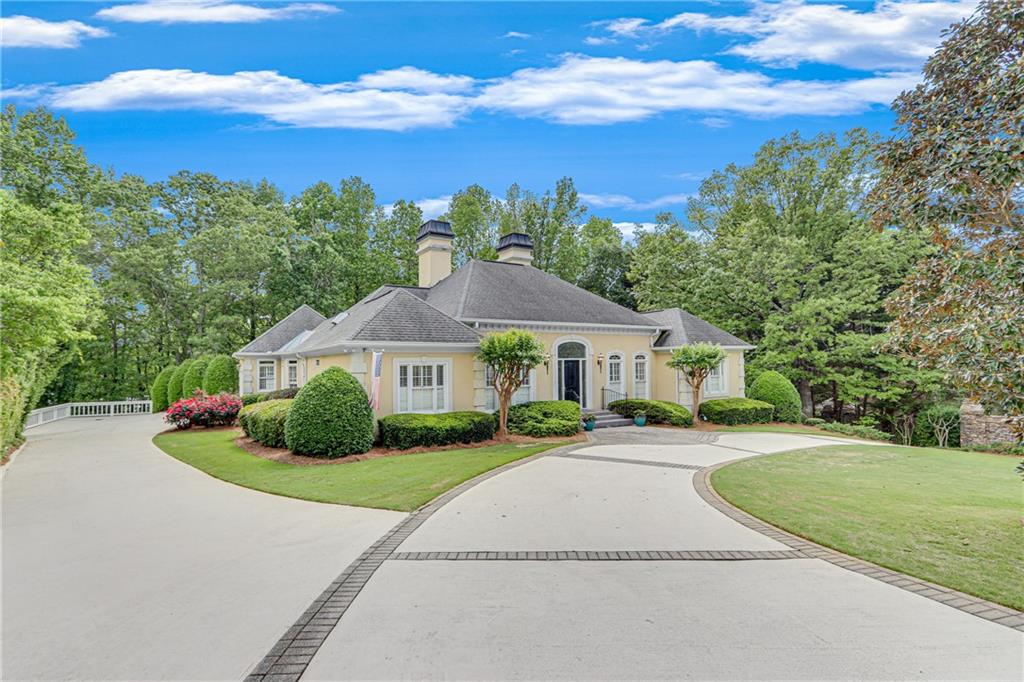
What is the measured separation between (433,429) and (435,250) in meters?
12.3

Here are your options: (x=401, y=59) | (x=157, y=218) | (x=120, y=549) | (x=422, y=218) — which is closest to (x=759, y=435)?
(x=401, y=59)

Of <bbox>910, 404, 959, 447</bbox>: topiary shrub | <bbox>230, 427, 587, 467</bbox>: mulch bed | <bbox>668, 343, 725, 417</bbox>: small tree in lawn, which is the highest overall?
<bbox>668, 343, 725, 417</bbox>: small tree in lawn

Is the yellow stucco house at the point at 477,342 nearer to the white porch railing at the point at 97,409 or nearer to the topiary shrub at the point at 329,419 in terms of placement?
the topiary shrub at the point at 329,419

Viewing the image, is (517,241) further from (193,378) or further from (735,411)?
(193,378)

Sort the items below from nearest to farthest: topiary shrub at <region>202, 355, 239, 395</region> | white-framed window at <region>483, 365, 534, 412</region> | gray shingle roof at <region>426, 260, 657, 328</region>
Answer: white-framed window at <region>483, 365, 534, 412</region> < gray shingle roof at <region>426, 260, 657, 328</region> < topiary shrub at <region>202, 355, 239, 395</region>

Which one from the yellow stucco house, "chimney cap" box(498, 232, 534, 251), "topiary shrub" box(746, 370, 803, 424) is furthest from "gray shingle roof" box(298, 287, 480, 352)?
"topiary shrub" box(746, 370, 803, 424)

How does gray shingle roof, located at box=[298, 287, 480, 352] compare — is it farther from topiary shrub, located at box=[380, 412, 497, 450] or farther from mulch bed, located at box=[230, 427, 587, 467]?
mulch bed, located at box=[230, 427, 587, 467]

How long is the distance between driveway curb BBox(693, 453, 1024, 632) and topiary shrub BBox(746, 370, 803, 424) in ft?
51.2

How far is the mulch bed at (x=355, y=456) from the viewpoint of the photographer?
12.2 m

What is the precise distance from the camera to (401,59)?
1212 centimetres

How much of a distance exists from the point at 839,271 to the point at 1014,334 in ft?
72.2

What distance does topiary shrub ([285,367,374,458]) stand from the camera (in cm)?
1229

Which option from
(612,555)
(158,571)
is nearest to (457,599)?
(612,555)

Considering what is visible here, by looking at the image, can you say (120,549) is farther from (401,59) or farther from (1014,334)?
(401,59)
